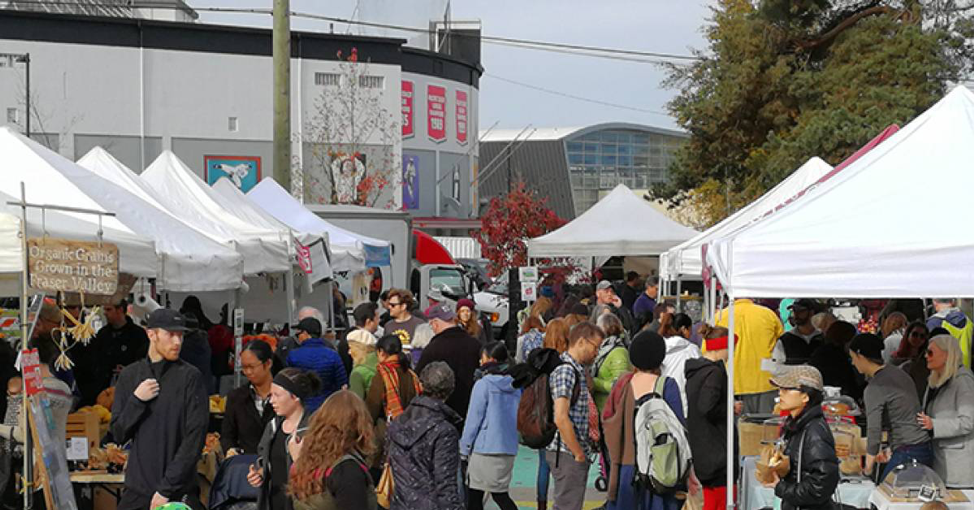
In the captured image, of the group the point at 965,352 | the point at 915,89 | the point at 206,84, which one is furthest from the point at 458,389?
the point at 206,84

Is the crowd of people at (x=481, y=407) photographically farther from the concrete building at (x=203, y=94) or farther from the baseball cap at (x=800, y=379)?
the concrete building at (x=203, y=94)

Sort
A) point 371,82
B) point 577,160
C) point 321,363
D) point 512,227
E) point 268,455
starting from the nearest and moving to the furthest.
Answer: point 268,455, point 321,363, point 512,227, point 371,82, point 577,160

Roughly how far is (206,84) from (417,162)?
39.9ft

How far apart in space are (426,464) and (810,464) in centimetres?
216

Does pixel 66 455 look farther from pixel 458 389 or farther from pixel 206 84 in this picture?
pixel 206 84

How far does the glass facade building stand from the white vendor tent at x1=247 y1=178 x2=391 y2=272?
248 ft

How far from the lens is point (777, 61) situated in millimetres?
28688

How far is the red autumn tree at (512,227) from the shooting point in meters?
29.0

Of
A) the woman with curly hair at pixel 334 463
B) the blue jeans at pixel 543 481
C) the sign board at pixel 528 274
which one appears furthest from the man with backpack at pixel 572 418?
the sign board at pixel 528 274

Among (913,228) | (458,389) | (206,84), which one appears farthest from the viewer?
(206,84)

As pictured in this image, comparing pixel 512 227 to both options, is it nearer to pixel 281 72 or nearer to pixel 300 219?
pixel 300 219

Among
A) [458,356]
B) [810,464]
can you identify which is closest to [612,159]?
[458,356]

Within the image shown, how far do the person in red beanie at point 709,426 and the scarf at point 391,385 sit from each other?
7.14 ft

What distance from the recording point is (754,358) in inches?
446
